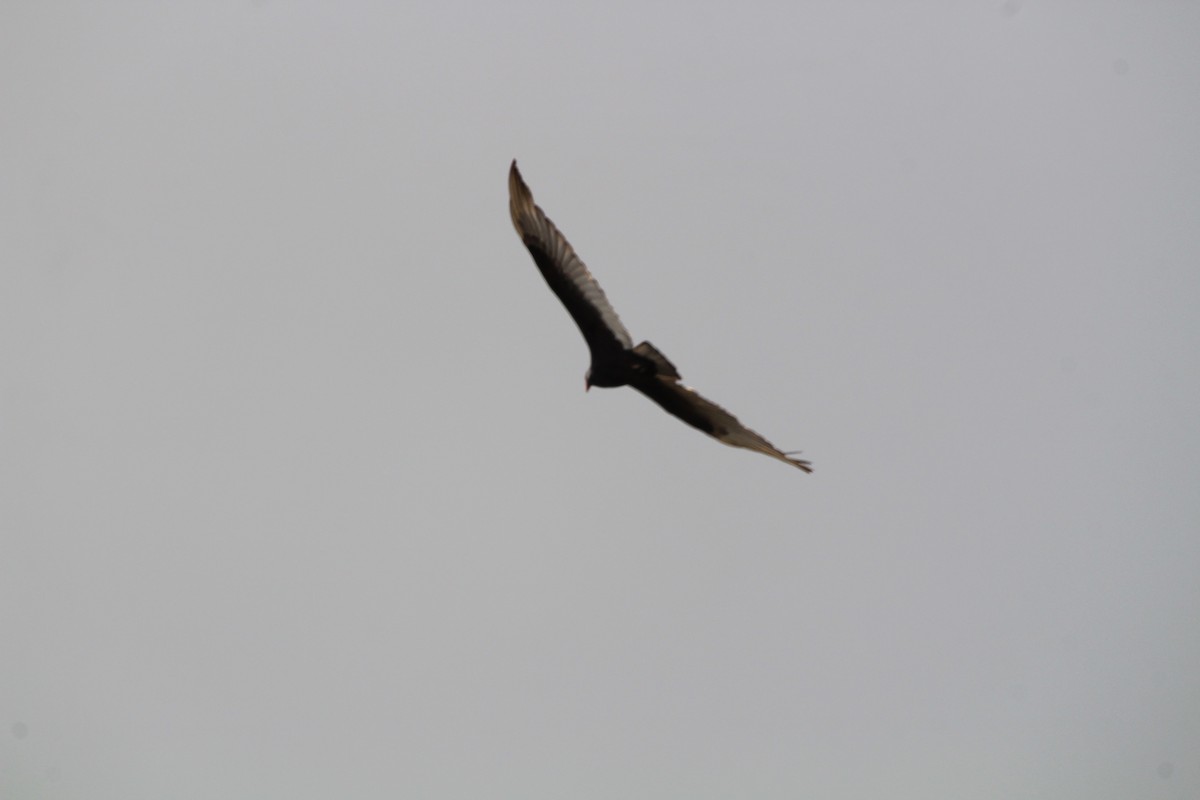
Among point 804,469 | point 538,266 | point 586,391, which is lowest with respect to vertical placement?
point 804,469

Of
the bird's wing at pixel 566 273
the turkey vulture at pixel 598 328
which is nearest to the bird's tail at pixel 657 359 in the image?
the turkey vulture at pixel 598 328

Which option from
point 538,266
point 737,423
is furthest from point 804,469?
point 538,266

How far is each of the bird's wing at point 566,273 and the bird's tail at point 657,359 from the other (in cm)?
49

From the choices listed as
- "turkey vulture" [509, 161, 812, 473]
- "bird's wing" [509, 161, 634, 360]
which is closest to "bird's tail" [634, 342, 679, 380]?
"turkey vulture" [509, 161, 812, 473]

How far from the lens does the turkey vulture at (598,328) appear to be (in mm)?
17734

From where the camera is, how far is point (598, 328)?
18062 mm

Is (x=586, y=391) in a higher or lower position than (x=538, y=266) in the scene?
lower

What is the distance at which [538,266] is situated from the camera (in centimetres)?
1811

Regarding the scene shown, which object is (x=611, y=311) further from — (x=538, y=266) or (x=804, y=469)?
(x=804, y=469)

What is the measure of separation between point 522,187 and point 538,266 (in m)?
1.27

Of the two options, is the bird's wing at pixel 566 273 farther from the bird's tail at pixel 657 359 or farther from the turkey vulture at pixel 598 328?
the bird's tail at pixel 657 359

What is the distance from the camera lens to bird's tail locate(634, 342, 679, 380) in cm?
1748

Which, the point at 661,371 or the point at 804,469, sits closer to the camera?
the point at 804,469

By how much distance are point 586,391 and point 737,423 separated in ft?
8.36
